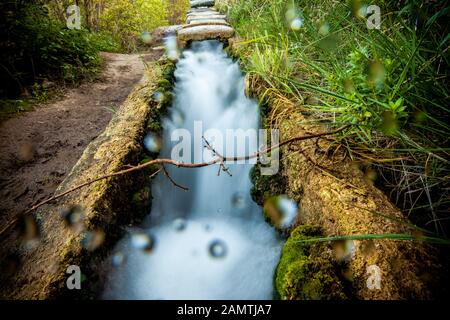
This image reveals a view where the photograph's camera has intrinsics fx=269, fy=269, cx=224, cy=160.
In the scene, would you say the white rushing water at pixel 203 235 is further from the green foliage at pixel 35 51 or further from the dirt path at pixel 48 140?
the green foliage at pixel 35 51

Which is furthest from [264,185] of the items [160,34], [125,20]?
[125,20]

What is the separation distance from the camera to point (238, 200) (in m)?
2.06

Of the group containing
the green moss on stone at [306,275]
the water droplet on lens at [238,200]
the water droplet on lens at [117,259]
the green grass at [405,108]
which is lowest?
the water droplet on lens at [117,259]

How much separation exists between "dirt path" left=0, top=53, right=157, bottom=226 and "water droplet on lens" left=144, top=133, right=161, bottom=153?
1.60 feet

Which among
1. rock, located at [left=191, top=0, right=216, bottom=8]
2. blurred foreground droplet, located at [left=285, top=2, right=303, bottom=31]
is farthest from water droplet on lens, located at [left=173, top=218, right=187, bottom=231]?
rock, located at [left=191, top=0, right=216, bottom=8]

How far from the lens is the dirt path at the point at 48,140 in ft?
5.42

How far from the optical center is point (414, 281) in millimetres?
887

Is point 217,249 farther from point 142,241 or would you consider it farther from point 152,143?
point 152,143

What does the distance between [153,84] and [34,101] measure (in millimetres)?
1230

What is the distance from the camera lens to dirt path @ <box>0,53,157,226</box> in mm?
1653

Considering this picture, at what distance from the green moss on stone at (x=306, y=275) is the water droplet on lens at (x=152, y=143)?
1.27m

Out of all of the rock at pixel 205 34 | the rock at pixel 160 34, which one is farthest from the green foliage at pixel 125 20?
the rock at pixel 205 34

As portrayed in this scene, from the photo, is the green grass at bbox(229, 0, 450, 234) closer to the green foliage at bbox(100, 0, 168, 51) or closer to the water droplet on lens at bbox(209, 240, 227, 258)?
the water droplet on lens at bbox(209, 240, 227, 258)
